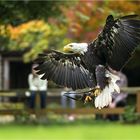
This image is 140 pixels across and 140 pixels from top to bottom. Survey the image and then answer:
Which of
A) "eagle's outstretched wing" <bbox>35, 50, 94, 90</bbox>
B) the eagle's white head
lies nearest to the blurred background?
"eagle's outstretched wing" <bbox>35, 50, 94, 90</bbox>

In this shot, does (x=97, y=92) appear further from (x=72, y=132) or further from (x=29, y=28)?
(x=29, y=28)

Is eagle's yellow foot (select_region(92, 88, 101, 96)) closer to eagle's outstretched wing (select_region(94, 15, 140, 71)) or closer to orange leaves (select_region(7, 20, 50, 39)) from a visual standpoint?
eagle's outstretched wing (select_region(94, 15, 140, 71))

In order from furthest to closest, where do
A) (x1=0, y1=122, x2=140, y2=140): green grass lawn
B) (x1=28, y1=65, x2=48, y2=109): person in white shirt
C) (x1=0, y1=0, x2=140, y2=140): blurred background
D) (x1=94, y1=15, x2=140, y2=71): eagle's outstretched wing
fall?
(x1=28, y1=65, x2=48, y2=109): person in white shirt → (x1=0, y1=0, x2=140, y2=140): blurred background → (x1=0, y1=122, x2=140, y2=140): green grass lawn → (x1=94, y1=15, x2=140, y2=71): eagle's outstretched wing

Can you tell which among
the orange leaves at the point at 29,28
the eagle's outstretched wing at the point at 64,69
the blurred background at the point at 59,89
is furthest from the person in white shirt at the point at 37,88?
the eagle's outstretched wing at the point at 64,69

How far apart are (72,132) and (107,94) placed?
748cm

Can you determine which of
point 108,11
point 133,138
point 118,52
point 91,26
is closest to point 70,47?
point 118,52

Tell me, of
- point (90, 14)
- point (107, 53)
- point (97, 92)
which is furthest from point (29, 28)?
point (97, 92)

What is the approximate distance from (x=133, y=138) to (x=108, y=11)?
7.68 meters

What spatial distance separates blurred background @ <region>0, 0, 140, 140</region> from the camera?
701 inches

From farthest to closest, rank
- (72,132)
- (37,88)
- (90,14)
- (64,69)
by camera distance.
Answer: (90,14), (37,88), (72,132), (64,69)

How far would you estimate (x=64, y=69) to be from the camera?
1137 cm

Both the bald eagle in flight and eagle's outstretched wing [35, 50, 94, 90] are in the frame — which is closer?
the bald eagle in flight

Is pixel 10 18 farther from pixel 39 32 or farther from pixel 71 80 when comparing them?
pixel 71 80

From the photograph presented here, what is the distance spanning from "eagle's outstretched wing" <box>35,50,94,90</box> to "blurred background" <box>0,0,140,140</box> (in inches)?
158
